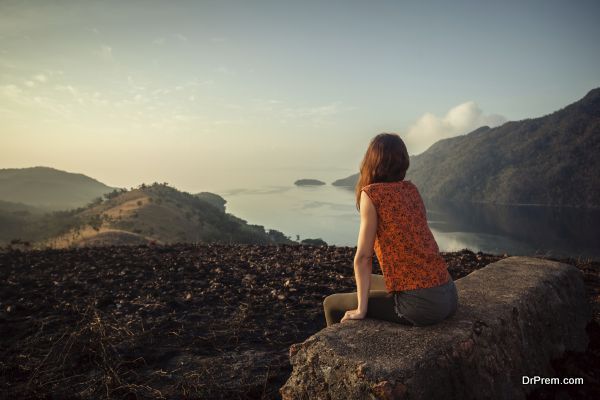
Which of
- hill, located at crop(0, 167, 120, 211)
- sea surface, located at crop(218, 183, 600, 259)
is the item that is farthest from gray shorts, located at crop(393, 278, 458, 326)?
hill, located at crop(0, 167, 120, 211)

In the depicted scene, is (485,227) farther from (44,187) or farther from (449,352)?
(44,187)

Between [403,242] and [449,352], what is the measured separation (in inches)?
34.6

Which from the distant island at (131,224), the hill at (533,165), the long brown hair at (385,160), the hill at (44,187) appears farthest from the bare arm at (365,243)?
the hill at (533,165)

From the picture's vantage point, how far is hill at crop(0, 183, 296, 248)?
20.0m

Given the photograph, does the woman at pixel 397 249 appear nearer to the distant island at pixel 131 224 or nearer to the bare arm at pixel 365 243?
the bare arm at pixel 365 243

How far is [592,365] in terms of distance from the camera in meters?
3.69

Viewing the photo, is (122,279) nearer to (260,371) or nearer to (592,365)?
(260,371)

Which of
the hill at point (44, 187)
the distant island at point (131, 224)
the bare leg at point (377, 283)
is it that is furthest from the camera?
the hill at point (44, 187)

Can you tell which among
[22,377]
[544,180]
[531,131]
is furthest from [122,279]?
[531,131]

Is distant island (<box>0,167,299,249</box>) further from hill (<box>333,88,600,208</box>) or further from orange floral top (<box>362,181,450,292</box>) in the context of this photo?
hill (<box>333,88,600,208</box>)

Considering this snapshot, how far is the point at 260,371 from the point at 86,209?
3812cm

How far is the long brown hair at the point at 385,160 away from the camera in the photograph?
3143 millimetres

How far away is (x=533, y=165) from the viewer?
149 metres

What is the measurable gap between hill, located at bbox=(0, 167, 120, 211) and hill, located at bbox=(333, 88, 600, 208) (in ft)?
472
